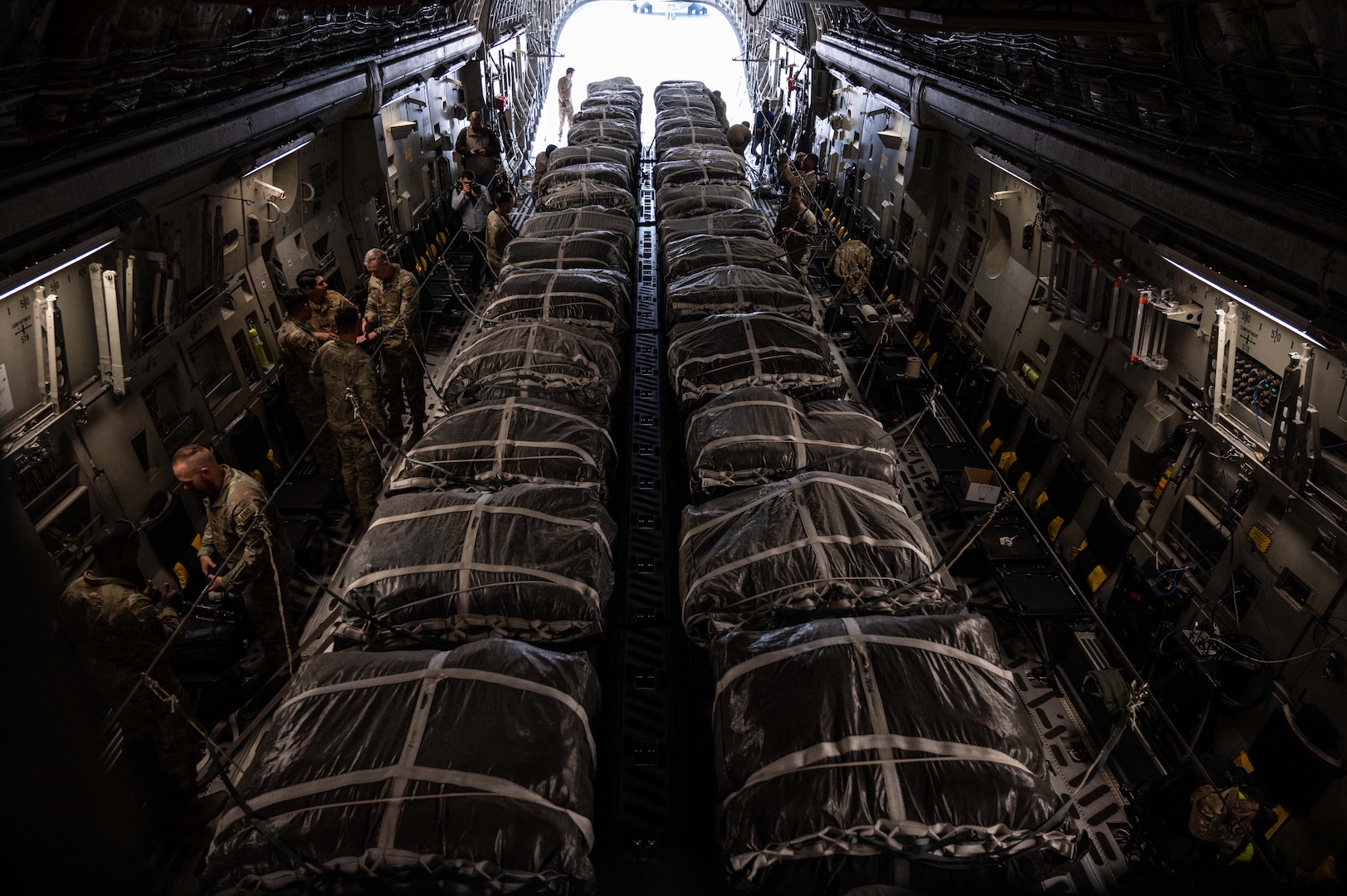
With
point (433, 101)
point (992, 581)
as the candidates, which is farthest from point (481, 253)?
point (992, 581)

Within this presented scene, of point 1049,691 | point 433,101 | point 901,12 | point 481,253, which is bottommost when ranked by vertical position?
point 1049,691

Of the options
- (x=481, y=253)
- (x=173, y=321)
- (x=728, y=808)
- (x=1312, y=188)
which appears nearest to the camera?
(x=728, y=808)

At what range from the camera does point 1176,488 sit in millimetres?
5191

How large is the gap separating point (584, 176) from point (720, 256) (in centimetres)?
391

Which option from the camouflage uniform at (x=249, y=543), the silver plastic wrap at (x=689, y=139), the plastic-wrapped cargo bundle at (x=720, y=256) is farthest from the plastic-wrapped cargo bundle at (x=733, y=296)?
the silver plastic wrap at (x=689, y=139)

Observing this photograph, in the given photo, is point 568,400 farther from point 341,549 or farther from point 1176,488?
point 1176,488

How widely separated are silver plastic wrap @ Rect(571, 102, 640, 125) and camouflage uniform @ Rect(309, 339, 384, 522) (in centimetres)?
1110

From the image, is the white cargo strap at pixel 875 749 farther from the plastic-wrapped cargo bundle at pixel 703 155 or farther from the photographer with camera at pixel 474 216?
the plastic-wrapped cargo bundle at pixel 703 155

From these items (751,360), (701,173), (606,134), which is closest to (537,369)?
(751,360)

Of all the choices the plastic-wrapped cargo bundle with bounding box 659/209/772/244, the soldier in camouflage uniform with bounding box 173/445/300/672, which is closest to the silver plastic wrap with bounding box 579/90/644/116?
the plastic-wrapped cargo bundle with bounding box 659/209/772/244

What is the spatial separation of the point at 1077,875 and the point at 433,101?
1406 cm

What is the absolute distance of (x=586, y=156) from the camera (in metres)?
12.2

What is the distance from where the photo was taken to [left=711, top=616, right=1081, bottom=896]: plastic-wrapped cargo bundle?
2.77 metres

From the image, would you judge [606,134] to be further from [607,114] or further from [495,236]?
[495,236]
